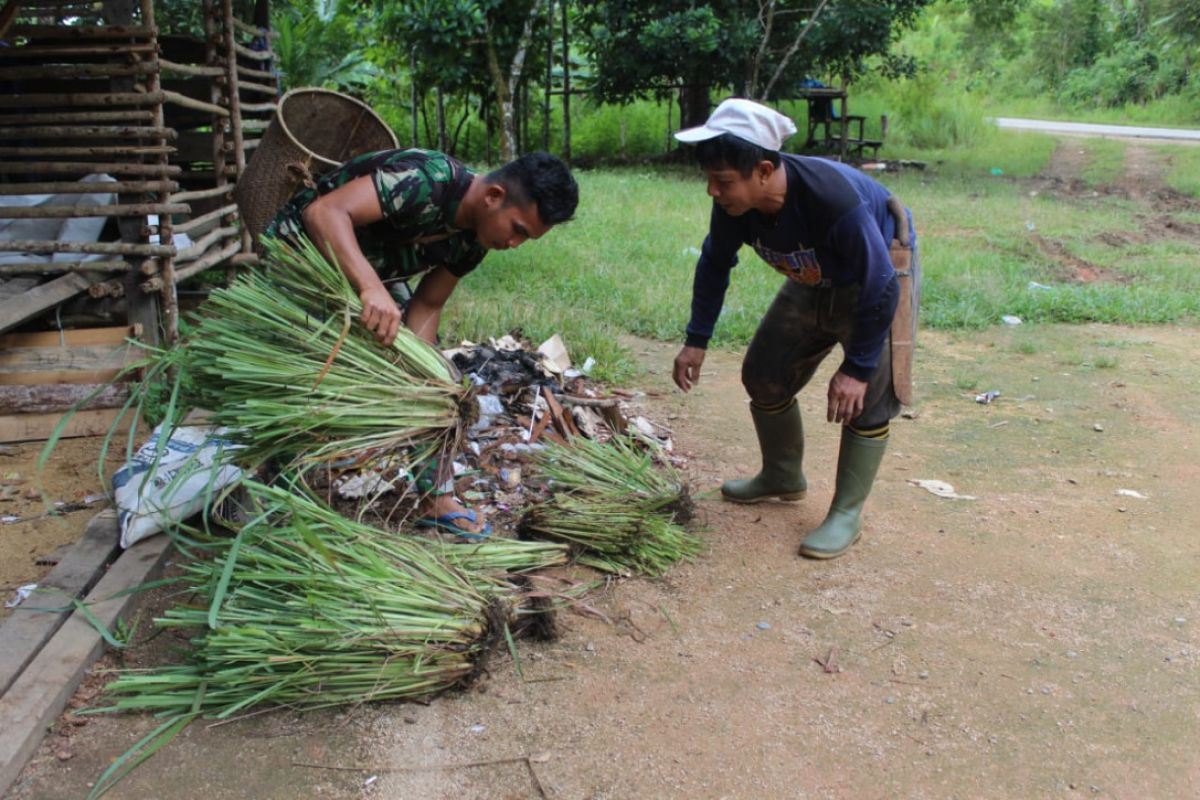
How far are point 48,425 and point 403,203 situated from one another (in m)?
2.43

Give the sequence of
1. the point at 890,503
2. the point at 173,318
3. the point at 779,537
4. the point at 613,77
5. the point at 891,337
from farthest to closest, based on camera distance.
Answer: the point at 613,77, the point at 173,318, the point at 890,503, the point at 779,537, the point at 891,337

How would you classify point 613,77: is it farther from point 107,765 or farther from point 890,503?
point 107,765

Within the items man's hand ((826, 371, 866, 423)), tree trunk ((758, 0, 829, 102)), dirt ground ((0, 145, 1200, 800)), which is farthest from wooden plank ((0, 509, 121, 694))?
tree trunk ((758, 0, 829, 102))

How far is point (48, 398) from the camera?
422 centimetres

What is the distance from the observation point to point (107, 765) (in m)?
2.13

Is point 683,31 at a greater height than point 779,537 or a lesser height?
greater

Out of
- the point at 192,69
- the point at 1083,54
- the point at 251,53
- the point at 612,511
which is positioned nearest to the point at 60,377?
the point at 192,69

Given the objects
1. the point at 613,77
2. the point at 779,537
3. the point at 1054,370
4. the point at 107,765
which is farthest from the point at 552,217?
the point at 613,77

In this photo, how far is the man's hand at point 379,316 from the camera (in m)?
2.46

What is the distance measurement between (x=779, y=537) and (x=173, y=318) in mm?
2944

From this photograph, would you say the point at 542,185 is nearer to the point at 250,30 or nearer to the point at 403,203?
the point at 403,203

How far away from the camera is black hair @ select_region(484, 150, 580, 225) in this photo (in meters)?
2.65

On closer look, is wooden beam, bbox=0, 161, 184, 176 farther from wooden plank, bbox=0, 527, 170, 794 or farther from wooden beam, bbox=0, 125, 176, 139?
wooden plank, bbox=0, 527, 170, 794

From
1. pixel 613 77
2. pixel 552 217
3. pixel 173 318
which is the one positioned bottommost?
pixel 173 318
